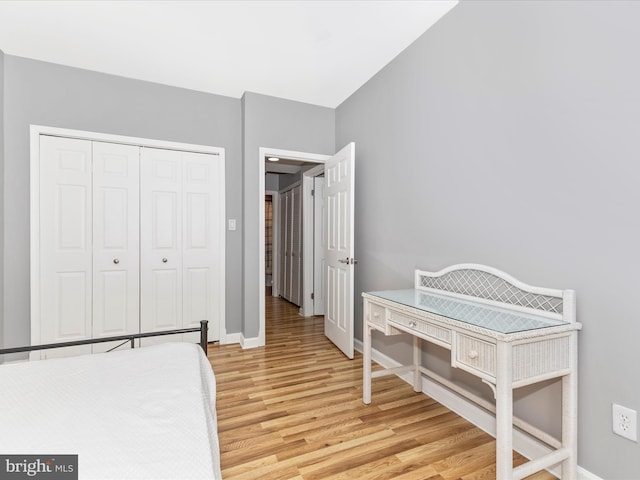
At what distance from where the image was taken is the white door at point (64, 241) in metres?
2.80

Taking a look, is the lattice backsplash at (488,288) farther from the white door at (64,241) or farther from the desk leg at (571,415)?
the white door at (64,241)

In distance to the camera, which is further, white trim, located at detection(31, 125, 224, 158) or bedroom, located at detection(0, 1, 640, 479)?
white trim, located at detection(31, 125, 224, 158)

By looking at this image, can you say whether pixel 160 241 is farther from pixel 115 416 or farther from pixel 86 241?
pixel 115 416

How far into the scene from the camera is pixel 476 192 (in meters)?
1.97

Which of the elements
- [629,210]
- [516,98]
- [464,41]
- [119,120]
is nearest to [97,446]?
[629,210]

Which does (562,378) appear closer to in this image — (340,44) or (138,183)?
(340,44)

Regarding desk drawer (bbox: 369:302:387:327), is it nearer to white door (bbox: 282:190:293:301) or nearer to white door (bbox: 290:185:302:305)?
white door (bbox: 290:185:302:305)

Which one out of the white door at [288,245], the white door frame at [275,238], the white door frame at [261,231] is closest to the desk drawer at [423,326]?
the white door frame at [261,231]

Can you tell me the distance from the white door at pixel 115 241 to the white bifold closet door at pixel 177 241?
0.07 meters

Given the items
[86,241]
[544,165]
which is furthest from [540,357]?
[86,241]

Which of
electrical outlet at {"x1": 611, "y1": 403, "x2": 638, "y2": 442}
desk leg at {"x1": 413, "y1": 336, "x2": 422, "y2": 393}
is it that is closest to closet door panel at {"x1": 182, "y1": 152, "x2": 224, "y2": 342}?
desk leg at {"x1": 413, "y1": 336, "x2": 422, "y2": 393}

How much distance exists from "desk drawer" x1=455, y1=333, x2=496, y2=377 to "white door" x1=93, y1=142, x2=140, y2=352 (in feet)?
9.56

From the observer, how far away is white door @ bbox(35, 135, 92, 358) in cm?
280

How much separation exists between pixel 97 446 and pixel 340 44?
2.79 meters
